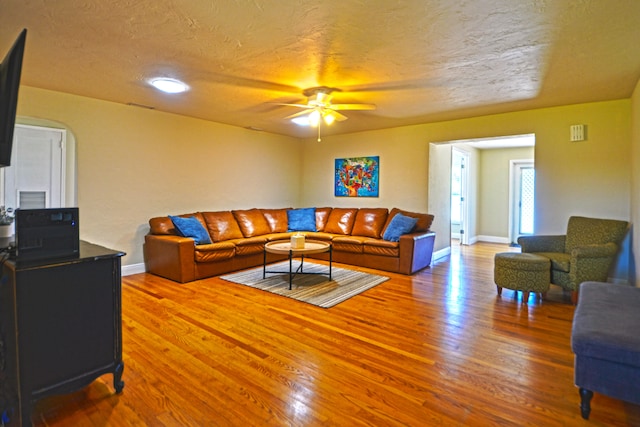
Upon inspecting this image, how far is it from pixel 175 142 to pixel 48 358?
3.85 metres

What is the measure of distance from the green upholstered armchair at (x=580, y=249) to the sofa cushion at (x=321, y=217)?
10.4ft

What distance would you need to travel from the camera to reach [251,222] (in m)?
5.64

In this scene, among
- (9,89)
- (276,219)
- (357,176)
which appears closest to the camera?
(9,89)

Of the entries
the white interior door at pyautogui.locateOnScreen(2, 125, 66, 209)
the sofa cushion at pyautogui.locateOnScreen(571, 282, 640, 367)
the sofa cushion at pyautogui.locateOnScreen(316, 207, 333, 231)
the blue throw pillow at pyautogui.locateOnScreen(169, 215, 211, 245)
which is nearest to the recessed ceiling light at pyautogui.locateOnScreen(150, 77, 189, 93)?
the white interior door at pyautogui.locateOnScreen(2, 125, 66, 209)

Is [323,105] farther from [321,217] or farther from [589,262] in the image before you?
[589,262]

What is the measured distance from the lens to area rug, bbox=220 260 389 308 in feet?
12.1

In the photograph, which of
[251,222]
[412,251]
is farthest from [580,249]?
[251,222]

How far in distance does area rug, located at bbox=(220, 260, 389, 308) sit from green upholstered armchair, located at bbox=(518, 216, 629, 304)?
6.21 ft

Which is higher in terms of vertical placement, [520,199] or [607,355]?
[520,199]

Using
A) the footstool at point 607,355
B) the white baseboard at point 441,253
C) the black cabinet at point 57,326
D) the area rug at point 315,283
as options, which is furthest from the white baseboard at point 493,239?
the black cabinet at point 57,326

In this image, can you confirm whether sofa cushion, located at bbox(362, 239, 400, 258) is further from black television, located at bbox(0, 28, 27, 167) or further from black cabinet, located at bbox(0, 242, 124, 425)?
black television, located at bbox(0, 28, 27, 167)

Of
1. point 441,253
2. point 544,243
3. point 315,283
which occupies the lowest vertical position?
point 315,283

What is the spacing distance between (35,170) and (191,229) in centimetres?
181

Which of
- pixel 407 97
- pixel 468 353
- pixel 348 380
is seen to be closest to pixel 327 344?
pixel 348 380
